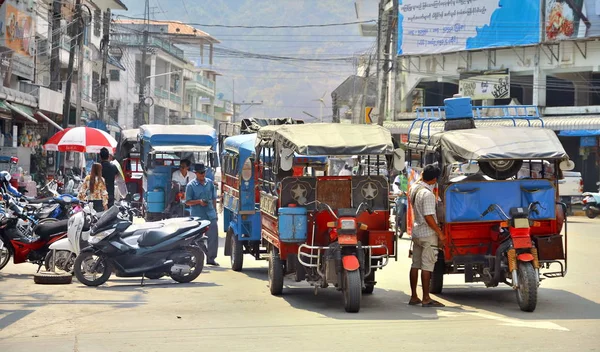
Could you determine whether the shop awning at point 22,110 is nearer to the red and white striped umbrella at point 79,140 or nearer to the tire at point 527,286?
the red and white striped umbrella at point 79,140

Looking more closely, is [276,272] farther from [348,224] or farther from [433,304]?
[433,304]

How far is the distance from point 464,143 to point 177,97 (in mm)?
68219

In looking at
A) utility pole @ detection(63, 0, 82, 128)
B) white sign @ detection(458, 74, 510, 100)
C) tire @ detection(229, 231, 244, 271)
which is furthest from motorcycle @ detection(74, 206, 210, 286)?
white sign @ detection(458, 74, 510, 100)

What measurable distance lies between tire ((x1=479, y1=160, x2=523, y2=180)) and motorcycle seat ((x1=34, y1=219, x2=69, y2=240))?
242 inches

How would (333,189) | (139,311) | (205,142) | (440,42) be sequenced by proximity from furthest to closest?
(440,42), (205,142), (333,189), (139,311)

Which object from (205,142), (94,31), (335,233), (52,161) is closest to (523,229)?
(335,233)

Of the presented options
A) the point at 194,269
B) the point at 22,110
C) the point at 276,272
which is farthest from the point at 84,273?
the point at 22,110

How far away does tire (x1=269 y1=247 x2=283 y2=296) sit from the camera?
11688mm

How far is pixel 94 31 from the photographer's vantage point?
5012 centimetres

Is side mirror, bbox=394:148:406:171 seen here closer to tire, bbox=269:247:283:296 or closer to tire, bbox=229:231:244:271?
tire, bbox=269:247:283:296

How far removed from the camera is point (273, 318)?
972 cm

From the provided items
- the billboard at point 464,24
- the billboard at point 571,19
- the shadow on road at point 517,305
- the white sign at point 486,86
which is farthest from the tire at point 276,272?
the white sign at point 486,86

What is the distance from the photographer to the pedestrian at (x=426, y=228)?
10.7 metres

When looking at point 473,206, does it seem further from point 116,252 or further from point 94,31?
point 94,31
